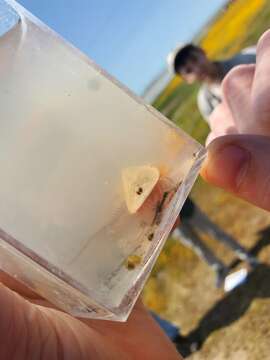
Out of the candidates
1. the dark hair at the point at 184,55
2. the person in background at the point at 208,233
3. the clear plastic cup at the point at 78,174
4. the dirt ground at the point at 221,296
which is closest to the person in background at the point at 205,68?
the dark hair at the point at 184,55

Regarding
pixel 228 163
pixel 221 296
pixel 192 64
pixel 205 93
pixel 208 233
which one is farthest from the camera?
pixel 208 233

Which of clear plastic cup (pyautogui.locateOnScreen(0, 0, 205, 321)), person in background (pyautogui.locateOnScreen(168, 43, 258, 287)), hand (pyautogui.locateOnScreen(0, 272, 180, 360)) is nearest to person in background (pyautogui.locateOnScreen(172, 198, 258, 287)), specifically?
person in background (pyautogui.locateOnScreen(168, 43, 258, 287))

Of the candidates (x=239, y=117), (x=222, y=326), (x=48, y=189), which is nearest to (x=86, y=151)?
(x=48, y=189)

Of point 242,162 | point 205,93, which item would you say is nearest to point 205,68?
point 205,93

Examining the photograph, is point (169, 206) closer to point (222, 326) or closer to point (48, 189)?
point (48, 189)

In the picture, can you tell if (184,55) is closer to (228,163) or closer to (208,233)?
(208,233)

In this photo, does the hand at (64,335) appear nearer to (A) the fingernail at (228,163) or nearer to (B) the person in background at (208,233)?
(A) the fingernail at (228,163)

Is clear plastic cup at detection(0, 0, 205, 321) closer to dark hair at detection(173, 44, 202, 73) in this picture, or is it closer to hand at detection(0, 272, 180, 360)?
hand at detection(0, 272, 180, 360)
